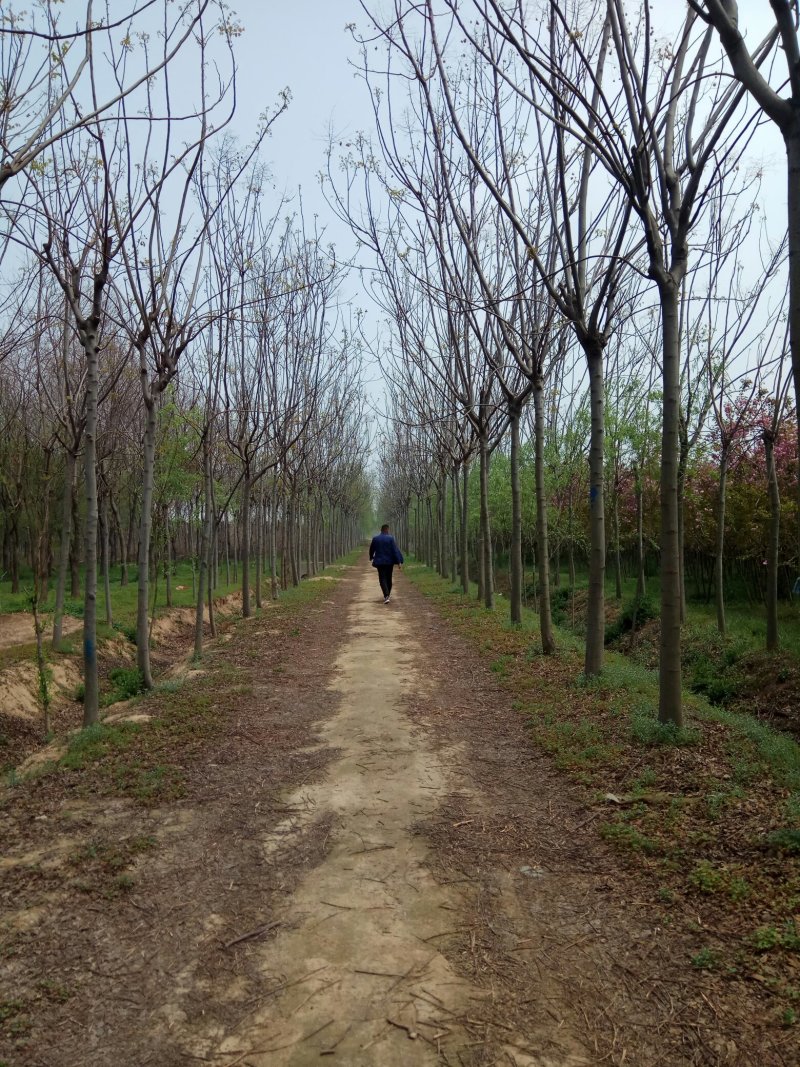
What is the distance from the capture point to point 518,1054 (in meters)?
2.41

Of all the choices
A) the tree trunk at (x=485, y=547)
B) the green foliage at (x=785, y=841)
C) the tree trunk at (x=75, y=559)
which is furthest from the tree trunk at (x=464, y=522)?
the green foliage at (x=785, y=841)

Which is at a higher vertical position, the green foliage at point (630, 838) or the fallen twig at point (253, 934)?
the green foliage at point (630, 838)

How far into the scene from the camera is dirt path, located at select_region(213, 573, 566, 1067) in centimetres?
246

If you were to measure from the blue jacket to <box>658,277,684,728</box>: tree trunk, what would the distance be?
1240 centimetres

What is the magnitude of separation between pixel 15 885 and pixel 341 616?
12033 mm

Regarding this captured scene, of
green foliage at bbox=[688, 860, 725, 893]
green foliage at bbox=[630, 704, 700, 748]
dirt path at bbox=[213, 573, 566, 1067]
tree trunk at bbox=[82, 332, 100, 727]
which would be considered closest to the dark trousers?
tree trunk at bbox=[82, 332, 100, 727]

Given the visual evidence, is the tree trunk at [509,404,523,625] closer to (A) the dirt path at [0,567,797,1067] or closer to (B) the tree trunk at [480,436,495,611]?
(B) the tree trunk at [480,436,495,611]

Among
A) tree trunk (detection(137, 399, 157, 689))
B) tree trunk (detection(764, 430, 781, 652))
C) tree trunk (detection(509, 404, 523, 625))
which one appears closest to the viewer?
tree trunk (detection(137, 399, 157, 689))

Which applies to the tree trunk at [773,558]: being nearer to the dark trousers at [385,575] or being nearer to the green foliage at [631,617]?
the green foliage at [631,617]

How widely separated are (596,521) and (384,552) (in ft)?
35.3

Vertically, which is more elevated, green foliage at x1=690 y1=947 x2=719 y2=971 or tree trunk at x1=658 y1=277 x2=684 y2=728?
tree trunk at x1=658 y1=277 x2=684 y2=728

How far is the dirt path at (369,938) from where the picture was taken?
246 centimetres

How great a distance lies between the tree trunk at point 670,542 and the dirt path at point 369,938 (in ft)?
5.94

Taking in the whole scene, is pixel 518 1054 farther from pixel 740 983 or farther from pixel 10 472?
pixel 10 472
